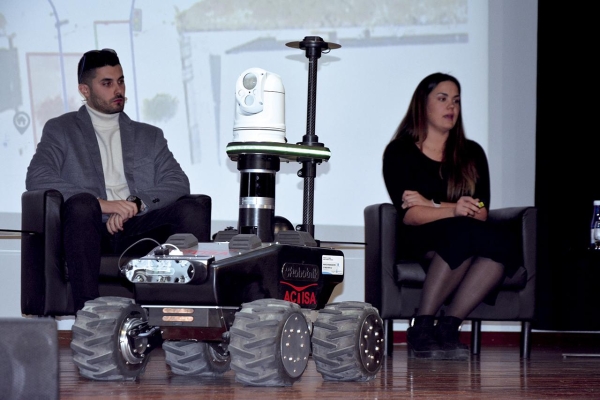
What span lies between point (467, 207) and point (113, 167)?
134cm

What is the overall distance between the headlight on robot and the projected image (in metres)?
1.98

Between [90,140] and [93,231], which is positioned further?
[90,140]

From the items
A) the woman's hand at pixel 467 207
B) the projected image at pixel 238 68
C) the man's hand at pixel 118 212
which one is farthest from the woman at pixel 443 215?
the man's hand at pixel 118 212

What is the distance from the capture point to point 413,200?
3664mm

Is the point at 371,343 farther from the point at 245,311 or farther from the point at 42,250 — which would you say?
the point at 42,250

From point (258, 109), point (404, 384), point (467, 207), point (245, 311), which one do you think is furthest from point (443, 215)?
point (245, 311)

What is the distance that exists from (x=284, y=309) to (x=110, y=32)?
107 inches

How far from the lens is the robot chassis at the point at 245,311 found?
2.19m

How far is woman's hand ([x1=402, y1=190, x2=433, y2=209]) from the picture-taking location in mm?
3664

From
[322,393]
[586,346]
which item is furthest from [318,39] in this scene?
[586,346]

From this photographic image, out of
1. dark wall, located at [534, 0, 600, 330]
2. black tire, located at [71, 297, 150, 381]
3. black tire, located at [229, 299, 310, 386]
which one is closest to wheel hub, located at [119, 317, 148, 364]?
black tire, located at [71, 297, 150, 381]

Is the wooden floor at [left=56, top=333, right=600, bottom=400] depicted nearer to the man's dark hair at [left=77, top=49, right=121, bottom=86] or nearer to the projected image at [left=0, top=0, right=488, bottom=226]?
the man's dark hair at [left=77, top=49, right=121, bottom=86]

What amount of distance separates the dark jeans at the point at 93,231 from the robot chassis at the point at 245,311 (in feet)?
1.64

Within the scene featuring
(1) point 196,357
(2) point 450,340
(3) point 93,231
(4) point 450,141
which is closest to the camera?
(1) point 196,357
